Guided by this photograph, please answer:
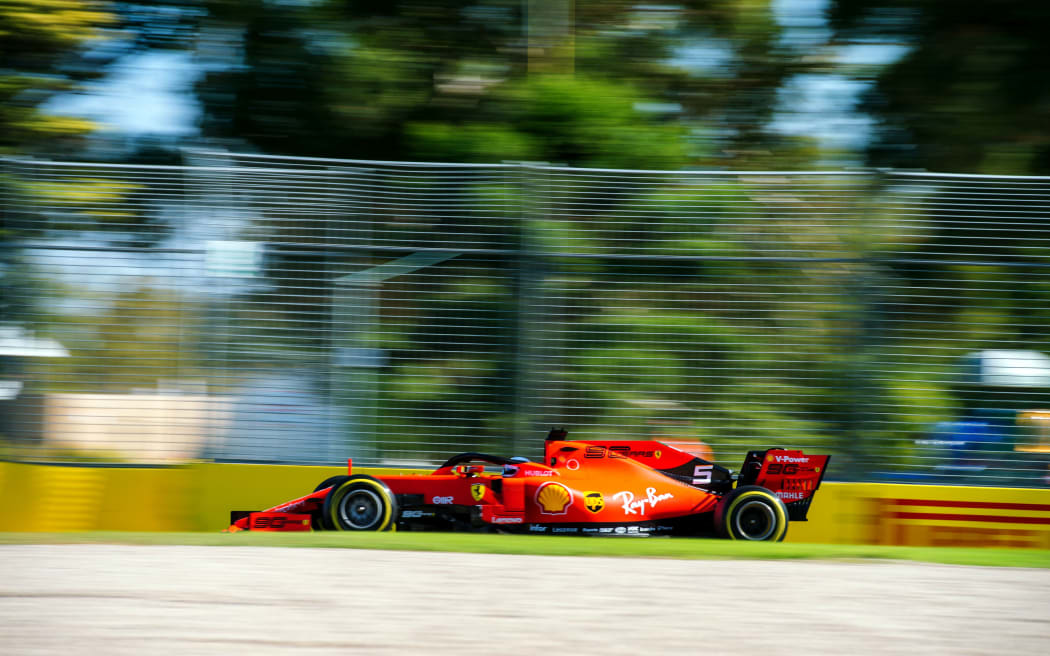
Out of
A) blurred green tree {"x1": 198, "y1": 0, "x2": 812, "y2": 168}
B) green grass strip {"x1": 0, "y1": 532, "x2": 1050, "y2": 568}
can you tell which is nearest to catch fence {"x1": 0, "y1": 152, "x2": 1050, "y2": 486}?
green grass strip {"x1": 0, "y1": 532, "x2": 1050, "y2": 568}

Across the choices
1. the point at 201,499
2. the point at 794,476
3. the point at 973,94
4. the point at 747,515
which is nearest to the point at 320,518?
the point at 201,499

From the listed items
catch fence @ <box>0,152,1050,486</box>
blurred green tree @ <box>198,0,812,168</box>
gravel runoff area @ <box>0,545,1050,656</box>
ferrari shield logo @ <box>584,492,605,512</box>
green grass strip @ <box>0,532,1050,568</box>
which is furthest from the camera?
blurred green tree @ <box>198,0,812,168</box>

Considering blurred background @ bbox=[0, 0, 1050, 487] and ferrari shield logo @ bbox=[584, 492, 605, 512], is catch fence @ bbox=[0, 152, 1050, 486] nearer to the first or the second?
blurred background @ bbox=[0, 0, 1050, 487]

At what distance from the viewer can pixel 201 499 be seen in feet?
25.2

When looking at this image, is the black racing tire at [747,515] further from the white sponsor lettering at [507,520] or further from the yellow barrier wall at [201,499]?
the white sponsor lettering at [507,520]

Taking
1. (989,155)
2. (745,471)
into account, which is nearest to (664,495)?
(745,471)

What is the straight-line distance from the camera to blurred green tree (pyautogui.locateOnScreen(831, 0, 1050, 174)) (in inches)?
447

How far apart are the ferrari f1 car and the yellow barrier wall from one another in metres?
0.35

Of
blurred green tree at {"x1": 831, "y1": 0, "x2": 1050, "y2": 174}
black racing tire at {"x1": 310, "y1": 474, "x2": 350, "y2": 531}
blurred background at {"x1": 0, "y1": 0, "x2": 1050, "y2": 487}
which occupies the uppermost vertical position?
blurred green tree at {"x1": 831, "y1": 0, "x2": 1050, "y2": 174}

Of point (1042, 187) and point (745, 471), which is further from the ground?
point (1042, 187)

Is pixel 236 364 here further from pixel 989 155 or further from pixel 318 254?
pixel 989 155

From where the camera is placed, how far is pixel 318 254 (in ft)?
25.9

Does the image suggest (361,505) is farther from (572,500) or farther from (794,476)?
(794,476)

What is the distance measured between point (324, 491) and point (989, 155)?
339 inches
